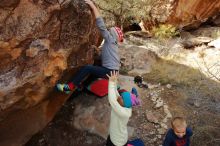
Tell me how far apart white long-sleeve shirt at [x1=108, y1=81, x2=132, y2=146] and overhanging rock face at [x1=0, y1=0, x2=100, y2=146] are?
81 cm

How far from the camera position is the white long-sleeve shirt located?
13.0 feet

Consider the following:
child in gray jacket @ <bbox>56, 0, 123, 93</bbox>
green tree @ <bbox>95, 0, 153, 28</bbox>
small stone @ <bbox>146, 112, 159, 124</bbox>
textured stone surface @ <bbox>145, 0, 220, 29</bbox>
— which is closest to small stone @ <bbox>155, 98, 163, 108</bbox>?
small stone @ <bbox>146, 112, 159, 124</bbox>

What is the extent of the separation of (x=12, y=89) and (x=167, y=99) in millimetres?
2960

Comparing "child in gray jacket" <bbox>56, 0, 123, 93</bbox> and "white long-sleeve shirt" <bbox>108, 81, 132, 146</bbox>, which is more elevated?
"child in gray jacket" <bbox>56, 0, 123, 93</bbox>

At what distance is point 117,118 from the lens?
4.11 meters

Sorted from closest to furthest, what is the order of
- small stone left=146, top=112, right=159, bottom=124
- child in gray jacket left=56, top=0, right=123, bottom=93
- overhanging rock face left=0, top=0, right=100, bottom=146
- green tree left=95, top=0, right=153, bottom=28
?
overhanging rock face left=0, top=0, right=100, bottom=146 → child in gray jacket left=56, top=0, right=123, bottom=93 → small stone left=146, top=112, right=159, bottom=124 → green tree left=95, top=0, right=153, bottom=28

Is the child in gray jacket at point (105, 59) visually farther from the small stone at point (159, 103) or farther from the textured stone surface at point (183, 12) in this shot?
the textured stone surface at point (183, 12)

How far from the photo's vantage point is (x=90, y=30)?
4.68 m

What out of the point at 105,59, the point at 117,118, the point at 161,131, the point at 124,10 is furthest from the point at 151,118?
the point at 124,10

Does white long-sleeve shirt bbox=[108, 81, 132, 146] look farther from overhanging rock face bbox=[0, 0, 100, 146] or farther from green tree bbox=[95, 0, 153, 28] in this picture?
green tree bbox=[95, 0, 153, 28]

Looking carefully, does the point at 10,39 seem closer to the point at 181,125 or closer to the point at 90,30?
the point at 90,30

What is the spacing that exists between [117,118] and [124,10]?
534 cm

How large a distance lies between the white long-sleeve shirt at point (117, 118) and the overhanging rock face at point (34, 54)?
0.81m

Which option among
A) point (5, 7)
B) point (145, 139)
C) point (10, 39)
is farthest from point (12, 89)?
point (145, 139)
